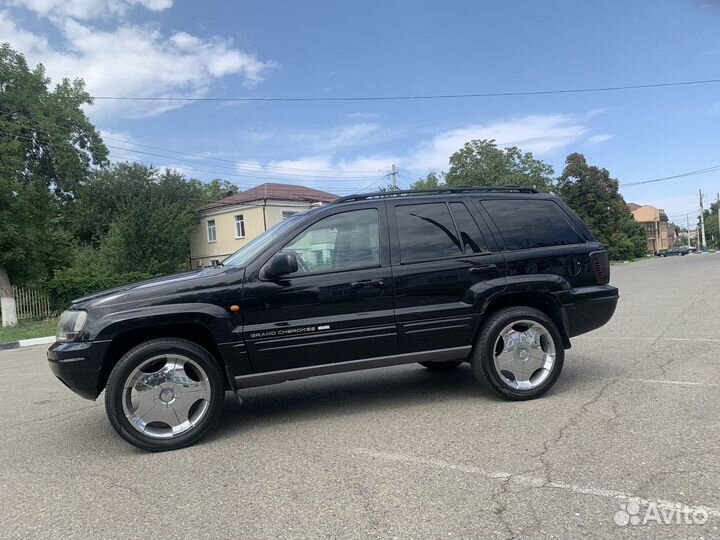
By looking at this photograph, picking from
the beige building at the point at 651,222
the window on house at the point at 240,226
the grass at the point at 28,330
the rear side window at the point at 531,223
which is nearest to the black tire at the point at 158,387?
the rear side window at the point at 531,223

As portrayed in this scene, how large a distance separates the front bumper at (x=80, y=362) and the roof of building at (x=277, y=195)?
33.8 m

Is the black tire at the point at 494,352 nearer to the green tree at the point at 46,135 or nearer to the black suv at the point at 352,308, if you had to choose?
the black suv at the point at 352,308

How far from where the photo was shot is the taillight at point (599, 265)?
16.8ft

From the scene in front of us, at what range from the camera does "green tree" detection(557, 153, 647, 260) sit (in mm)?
52688

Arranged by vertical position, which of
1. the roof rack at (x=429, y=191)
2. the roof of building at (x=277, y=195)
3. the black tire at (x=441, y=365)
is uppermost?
the roof of building at (x=277, y=195)

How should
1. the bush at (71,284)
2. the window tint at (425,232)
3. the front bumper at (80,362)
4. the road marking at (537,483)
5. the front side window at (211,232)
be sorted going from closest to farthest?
1. the road marking at (537,483)
2. the front bumper at (80,362)
3. the window tint at (425,232)
4. the bush at (71,284)
5. the front side window at (211,232)

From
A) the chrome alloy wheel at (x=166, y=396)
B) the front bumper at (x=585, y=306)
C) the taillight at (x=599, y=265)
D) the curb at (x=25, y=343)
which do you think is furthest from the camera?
the curb at (x=25, y=343)

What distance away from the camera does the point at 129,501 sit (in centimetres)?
329

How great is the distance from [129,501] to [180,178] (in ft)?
143

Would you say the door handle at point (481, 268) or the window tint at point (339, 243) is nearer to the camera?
the window tint at point (339, 243)

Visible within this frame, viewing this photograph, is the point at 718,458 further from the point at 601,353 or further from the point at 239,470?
the point at 601,353

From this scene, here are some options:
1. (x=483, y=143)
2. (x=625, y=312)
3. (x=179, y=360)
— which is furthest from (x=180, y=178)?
(x=179, y=360)

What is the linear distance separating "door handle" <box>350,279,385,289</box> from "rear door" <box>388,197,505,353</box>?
0.43ft

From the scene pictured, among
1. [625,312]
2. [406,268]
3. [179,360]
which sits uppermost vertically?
[406,268]
